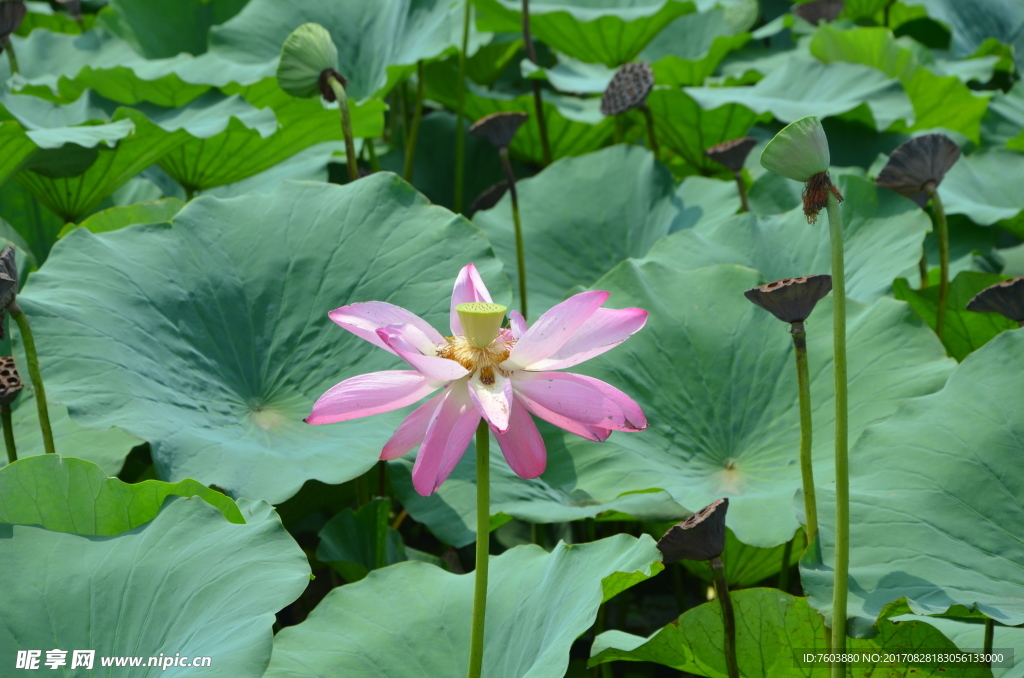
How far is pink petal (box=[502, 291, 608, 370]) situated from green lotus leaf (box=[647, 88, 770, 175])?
141 cm

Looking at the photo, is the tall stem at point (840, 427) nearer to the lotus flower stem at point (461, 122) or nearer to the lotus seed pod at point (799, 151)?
the lotus seed pod at point (799, 151)

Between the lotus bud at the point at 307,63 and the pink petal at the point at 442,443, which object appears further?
the lotus bud at the point at 307,63

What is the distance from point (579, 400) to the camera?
25.8 inches

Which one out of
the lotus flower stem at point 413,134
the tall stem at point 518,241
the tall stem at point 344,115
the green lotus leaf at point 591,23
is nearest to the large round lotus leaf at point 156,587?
the tall stem at point 344,115

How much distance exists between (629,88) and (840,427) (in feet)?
4.31

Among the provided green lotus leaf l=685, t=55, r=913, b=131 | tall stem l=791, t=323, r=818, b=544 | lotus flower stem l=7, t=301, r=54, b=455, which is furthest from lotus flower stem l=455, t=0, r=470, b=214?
tall stem l=791, t=323, r=818, b=544

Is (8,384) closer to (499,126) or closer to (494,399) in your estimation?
(494,399)

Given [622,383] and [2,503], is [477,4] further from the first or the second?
[2,503]

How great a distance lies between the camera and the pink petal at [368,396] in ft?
2.16

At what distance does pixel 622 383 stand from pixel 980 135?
1.51 metres

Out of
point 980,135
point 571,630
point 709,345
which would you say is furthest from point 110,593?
point 980,135

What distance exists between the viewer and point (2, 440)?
1.23 metres

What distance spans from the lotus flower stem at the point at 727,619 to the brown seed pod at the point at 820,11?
7.70 ft

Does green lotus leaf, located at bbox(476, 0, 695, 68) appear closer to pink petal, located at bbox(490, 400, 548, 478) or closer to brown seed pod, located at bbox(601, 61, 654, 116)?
brown seed pod, located at bbox(601, 61, 654, 116)
